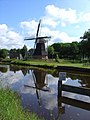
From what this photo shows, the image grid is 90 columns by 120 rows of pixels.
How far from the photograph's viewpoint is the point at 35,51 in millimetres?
75125

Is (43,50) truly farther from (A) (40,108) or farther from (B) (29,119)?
(B) (29,119)

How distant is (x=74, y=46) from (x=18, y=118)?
90.6 metres

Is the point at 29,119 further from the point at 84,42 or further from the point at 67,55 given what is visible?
the point at 67,55

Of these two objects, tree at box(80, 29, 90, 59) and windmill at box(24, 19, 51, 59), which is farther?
windmill at box(24, 19, 51, 59)

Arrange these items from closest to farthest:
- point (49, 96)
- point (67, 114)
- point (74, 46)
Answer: point (67, 114)
point (49, 96)
point (74, 46)

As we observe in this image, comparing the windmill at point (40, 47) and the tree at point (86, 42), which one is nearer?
the tree at point (86, 42)

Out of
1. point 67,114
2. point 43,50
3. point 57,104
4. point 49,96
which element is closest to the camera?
point 67,114

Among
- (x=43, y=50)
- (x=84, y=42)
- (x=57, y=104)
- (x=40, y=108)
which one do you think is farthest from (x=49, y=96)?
(x=43, y=50)

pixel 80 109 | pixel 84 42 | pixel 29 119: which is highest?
pixel 84 42

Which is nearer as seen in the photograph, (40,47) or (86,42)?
(86,42)

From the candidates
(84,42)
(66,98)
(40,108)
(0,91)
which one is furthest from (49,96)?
(84,42)

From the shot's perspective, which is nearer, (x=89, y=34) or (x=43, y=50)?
(x=89, y=34)

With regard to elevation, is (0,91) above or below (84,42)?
below

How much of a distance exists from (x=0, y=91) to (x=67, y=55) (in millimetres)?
88915
